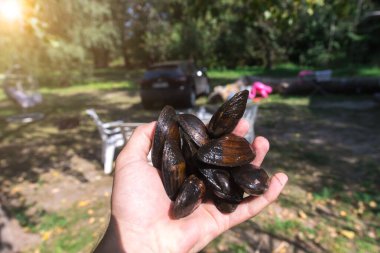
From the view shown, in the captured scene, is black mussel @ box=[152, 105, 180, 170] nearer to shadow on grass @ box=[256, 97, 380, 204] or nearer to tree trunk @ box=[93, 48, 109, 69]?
shadow on grass @ box=[256, 97, 380, 204]

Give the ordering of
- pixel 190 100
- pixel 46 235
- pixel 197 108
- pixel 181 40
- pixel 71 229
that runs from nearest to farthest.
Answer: pixel 46 235
pixel 71 229
pixel 197 108
pixel 190 100
pixel 181 40

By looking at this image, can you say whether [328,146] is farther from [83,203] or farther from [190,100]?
[190,100]

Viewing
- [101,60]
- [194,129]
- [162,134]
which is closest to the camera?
[162,134]

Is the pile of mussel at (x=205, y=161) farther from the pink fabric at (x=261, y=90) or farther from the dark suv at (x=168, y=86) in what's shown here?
the pink fabric at (x=261, y=90)

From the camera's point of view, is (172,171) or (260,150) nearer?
(172,171)

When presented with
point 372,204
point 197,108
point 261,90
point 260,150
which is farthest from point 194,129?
point 261,90

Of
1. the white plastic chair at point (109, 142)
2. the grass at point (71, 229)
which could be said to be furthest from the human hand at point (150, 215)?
the white plastic chair at point (109, 142)
